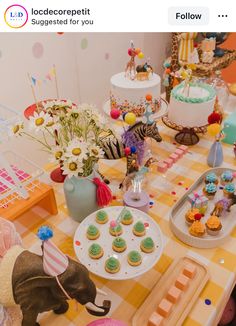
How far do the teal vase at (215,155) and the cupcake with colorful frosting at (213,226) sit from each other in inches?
15.2

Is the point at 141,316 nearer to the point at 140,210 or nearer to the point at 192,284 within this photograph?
the point at 192,284

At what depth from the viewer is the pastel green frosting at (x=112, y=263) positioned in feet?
3.05

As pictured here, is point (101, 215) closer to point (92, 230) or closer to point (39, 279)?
point (92, 230)

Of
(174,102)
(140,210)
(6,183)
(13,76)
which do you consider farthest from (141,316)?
(13,76)

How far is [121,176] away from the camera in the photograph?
145 centimetres

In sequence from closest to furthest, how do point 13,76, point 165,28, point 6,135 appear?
point 6,135, point 165,28, point 13,76

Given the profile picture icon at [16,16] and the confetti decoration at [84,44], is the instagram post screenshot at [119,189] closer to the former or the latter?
the profile picture icon at [16,16]

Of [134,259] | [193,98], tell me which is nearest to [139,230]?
[134,259]

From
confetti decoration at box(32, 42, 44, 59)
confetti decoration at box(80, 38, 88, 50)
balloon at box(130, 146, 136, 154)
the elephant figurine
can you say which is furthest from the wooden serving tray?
confetti decoration at box(80, 38, 88, 50)

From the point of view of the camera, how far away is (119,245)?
990 mm

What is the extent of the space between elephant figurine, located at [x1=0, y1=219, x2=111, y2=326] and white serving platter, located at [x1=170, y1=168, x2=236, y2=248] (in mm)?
457

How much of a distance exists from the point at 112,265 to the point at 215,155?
2.52 ft

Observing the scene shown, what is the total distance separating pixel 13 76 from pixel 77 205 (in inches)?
40.1

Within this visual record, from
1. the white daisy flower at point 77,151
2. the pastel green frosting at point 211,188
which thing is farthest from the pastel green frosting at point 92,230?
the pastel green frosting at point 211,188
